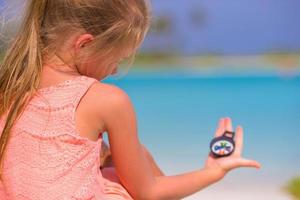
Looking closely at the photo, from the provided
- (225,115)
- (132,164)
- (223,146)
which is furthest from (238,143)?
(225,115)

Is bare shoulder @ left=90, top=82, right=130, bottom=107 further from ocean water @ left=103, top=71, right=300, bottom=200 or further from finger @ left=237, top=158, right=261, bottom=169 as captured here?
ocean water @ left=103, top=71, right=300, bottom=200

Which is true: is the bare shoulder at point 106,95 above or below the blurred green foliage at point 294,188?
below

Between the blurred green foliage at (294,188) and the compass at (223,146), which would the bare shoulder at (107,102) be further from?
the blurred green foliage at (294,188)

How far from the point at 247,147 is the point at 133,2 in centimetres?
211

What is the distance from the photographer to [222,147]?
146cm

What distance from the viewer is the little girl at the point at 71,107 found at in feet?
3.99

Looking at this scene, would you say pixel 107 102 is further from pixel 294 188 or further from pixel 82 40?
pixel 294 188

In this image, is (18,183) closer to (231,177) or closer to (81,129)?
(81,129)

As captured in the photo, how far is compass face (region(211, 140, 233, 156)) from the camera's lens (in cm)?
145

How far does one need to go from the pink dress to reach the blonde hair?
0.03m

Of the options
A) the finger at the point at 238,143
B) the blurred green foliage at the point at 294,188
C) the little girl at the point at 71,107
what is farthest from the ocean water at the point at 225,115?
the little girl at the point at 71,107

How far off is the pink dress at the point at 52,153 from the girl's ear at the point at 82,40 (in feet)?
0.24

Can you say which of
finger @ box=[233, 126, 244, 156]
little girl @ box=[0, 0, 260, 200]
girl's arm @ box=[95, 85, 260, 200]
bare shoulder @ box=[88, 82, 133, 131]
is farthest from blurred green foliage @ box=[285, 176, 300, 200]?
bare shoulder @ box=[88, 82, 133, 131]

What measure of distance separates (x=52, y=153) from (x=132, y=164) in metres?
0.17
